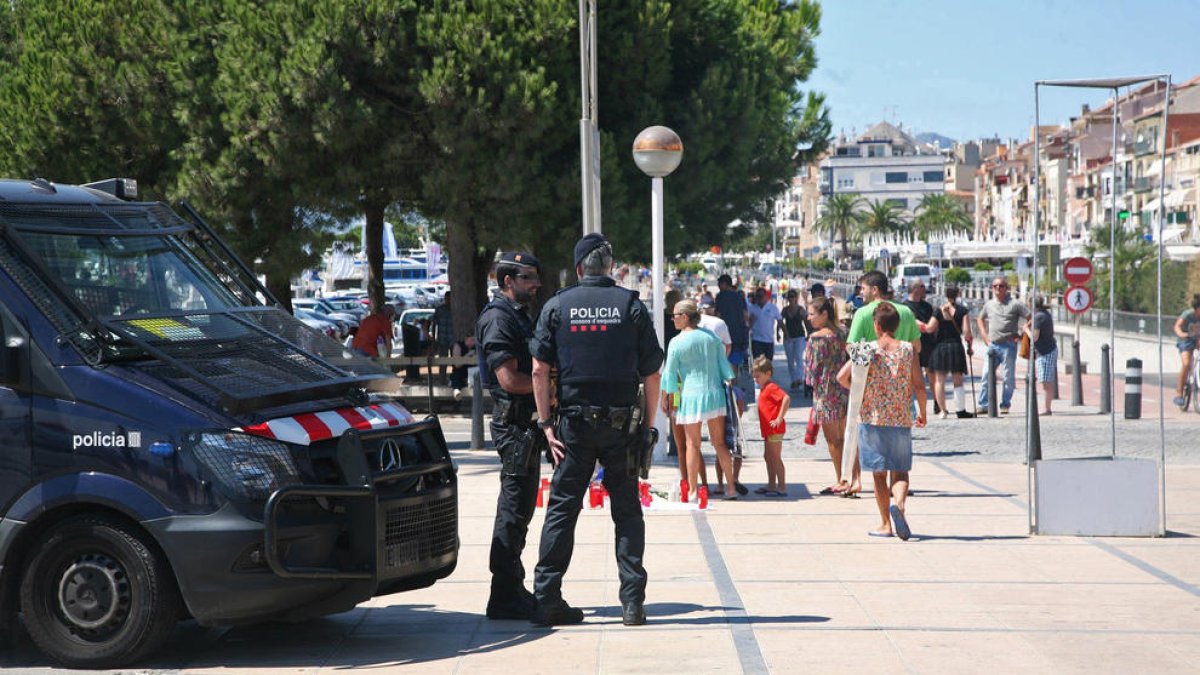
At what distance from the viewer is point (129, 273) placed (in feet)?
24.6

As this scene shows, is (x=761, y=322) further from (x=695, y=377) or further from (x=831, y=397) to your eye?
(x=695, y=377)

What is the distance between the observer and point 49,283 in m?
6.95

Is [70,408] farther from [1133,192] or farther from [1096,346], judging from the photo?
[1133,192]

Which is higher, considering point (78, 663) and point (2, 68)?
point (2, 68)

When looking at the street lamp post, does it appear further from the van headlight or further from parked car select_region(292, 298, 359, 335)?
parked car select_region(292, 298, 359, 335)

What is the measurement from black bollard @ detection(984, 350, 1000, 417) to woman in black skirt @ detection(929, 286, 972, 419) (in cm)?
31

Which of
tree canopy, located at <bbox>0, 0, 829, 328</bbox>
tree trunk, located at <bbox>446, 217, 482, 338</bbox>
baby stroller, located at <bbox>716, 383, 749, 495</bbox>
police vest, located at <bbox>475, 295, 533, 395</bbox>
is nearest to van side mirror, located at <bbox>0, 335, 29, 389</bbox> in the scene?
police vest, located at <bbox>475, 295, 533, 395</bbox>

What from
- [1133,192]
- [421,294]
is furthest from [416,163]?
[1133,192]

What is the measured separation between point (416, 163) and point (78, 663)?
696 inches

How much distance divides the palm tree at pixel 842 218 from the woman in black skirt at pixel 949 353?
140509 mm

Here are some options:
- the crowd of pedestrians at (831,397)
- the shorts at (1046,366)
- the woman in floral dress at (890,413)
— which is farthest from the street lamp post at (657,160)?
the shorts at (1046,366)

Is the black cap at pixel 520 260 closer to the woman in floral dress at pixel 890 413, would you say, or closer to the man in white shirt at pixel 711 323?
the woman in floral dress at pixel 890 413

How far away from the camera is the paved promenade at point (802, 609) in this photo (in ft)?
22.7

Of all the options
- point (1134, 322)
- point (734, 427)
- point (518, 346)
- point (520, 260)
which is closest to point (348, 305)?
point (1134, 322)
